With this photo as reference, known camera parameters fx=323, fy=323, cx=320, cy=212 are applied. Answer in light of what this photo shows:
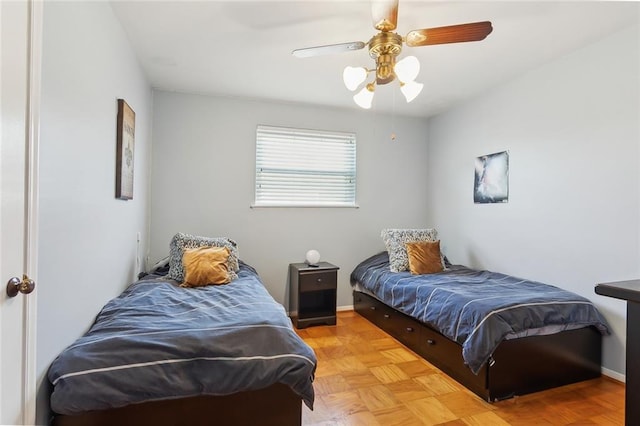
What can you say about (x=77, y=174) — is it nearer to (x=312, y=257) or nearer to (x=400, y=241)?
(x=312, y=257)

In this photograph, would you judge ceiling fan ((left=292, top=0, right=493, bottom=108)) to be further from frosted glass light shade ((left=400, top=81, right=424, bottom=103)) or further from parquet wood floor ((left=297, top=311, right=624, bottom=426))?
parquet wood floor ((left=297, top=311, right=624, bottom=426))

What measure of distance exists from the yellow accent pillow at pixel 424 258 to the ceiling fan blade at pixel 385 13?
2239 mm

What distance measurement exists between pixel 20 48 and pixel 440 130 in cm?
404

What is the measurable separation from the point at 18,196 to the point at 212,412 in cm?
118

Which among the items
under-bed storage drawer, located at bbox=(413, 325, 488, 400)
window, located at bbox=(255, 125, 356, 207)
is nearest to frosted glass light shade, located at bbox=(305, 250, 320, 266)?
window, located at bbox=(255, 125, 356, 207)

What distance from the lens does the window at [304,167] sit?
3.69m

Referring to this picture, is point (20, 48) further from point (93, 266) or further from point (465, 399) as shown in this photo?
point (465, 399)

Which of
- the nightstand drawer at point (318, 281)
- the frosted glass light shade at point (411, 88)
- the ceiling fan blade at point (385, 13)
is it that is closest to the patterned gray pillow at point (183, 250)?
the nightstand drawer at point (318, 281)

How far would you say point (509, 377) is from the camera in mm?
2084

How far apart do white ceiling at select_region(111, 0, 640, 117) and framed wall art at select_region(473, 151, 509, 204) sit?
2.41 feet

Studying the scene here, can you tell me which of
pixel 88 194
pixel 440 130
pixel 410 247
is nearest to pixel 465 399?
pixel 410 247

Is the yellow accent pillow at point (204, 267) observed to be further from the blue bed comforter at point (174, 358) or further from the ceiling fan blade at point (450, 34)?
the ceiling fan blade at point (450, 34)

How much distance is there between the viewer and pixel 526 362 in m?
2.12

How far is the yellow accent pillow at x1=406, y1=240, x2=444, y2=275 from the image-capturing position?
3.28m
